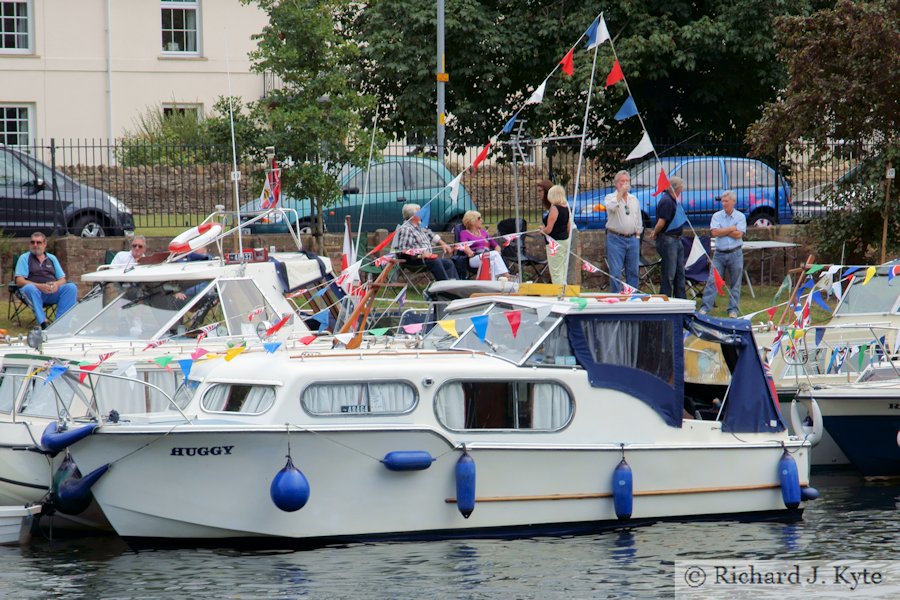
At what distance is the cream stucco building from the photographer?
35219 millimetres

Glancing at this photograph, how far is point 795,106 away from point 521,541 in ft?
38.7

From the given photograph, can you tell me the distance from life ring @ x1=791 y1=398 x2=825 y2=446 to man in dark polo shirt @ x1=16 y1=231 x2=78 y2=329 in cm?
885

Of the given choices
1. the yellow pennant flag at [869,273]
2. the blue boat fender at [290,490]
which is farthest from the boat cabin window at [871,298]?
the blue boat fender at [290,490]

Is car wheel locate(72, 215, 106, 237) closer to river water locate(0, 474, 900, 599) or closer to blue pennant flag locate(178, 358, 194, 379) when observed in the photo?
blue pennant flag locate(178, 358, 194, 379)

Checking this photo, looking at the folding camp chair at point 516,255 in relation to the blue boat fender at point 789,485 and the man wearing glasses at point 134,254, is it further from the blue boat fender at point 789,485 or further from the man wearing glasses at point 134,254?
the blue boat fender at point 789,485

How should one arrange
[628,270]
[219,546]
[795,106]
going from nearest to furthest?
[219,546]
[628,270]
[795,106]

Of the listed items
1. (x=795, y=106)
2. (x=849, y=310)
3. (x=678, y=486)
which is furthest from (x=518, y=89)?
(x=678, y=486)

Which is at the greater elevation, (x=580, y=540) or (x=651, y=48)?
(x=651, y=48)

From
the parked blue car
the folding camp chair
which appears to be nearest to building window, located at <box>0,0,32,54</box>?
the parked blue car


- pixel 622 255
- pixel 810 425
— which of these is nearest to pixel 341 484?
pixel 810 425

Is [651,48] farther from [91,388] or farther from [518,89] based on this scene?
[91,388]

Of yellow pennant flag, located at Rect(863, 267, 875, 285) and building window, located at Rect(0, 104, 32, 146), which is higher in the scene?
building window, located at Rect(0, 104, 32, 146)

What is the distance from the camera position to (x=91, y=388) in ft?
39.6

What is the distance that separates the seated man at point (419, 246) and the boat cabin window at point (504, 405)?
5024 millimetres
